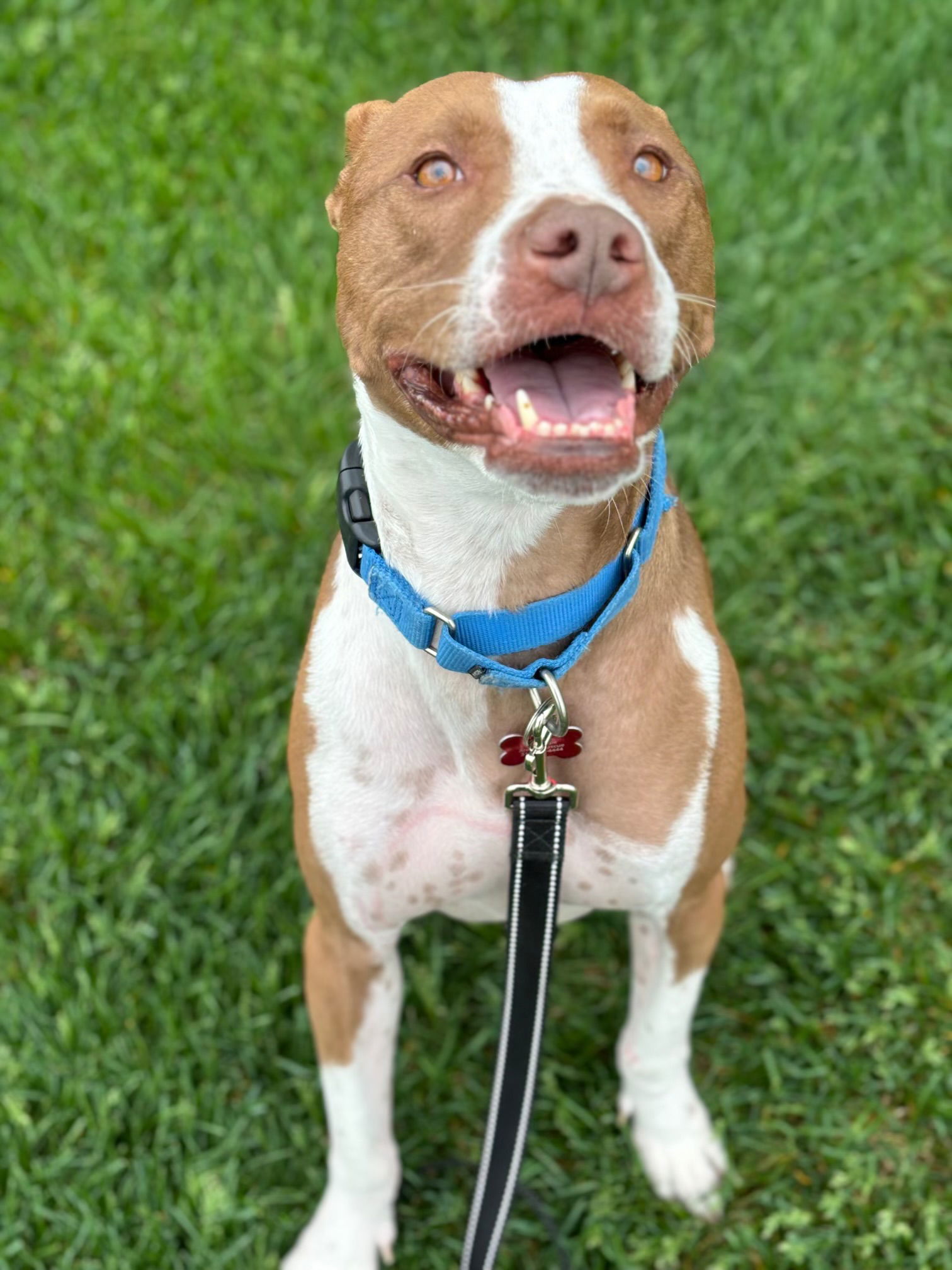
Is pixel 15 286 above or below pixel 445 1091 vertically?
above

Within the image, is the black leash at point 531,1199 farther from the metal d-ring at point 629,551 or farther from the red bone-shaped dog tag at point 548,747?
the metal d-ring at point 629,551

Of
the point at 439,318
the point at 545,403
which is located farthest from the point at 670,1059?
the point at 439,318

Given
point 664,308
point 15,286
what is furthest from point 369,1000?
point 15,286

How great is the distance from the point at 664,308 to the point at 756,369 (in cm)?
290

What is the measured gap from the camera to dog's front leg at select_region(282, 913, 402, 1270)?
3.34 m

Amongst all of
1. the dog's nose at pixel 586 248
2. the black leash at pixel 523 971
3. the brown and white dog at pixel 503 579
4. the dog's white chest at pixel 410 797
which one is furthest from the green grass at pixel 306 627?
the dog's nose at pixel 586 248

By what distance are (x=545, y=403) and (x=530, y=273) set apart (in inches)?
→ 8.1

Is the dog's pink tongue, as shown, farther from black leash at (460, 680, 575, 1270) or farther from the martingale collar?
black leash at (460, 680, 575, 1270)

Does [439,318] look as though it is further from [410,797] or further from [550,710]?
[410,797]

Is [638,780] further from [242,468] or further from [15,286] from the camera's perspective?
[15,286]

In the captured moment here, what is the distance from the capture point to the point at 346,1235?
3.58 metres

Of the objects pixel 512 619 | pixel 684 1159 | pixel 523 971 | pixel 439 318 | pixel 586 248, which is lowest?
pixel 684 1159

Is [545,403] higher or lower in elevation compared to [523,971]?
higher

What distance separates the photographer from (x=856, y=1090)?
390cm
